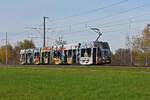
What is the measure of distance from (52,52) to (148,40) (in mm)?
22075

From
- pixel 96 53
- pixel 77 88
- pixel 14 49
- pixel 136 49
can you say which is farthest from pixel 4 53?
pixel 77 88

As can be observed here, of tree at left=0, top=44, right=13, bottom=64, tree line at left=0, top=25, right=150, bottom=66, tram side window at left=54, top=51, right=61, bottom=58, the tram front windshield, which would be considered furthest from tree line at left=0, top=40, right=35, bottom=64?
the tram front windshield

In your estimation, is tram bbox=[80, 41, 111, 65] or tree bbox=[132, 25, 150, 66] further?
tree bbox=[132, 25, 150, 66]

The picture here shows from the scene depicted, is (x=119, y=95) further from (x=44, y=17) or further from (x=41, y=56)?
(x=44, y=17)

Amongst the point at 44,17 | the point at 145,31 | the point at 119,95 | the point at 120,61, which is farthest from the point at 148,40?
the point at 119,95

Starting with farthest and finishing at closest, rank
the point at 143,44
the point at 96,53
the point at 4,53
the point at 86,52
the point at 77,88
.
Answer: the point at 4,53 → the point at 143,44 → the point at 86,52 → the point at 96,53 → the point at 77,88

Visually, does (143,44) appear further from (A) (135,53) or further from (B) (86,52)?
(B) (86,52)

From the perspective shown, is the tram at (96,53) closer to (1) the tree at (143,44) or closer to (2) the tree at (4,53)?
(1) the tree at (143,44)

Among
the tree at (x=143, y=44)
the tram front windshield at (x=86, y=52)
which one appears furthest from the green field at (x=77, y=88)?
the tree at (x=143, y=44)

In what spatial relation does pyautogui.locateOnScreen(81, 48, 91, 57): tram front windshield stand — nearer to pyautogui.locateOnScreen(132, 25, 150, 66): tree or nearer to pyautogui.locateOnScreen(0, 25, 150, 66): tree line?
pyautogui.locateOnScreen(0, 25, 150, 66): tree line

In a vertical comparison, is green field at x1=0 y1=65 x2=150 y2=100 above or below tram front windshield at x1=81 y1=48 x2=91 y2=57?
below

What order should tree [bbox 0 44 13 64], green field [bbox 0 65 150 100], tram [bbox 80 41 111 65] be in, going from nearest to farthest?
green field [bbox 0 65 150 100] → tram [bbox 80 41 111 65] → tree [bbox 0 44 13 64]

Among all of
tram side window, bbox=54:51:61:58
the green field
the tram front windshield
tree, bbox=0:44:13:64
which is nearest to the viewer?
the green field

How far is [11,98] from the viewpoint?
8359 millimetres
